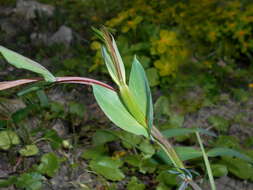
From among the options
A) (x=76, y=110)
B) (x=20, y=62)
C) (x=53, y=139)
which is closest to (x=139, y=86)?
(x=20, y=62)

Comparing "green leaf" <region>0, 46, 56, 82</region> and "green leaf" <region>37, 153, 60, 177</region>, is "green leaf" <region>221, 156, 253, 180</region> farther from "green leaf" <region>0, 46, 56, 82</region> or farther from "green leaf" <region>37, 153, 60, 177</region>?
"green leaf" <region>0, 46, 56, 82</region>

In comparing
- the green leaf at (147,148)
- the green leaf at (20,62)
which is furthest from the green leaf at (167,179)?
the green leaf at (20,62)

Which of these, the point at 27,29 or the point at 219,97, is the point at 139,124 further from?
the point at 27,29

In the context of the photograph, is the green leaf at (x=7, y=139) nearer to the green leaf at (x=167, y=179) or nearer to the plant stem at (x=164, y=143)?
the green leaf at (x=167, y=179)

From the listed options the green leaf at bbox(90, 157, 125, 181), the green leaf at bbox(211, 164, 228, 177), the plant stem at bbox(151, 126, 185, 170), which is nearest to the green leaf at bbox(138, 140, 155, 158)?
the green leaf at bbox(90, 157, 125, 181)

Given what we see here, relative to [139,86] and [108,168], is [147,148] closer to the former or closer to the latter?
[108,168]

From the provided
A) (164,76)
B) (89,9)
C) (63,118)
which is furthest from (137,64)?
(89,9)
